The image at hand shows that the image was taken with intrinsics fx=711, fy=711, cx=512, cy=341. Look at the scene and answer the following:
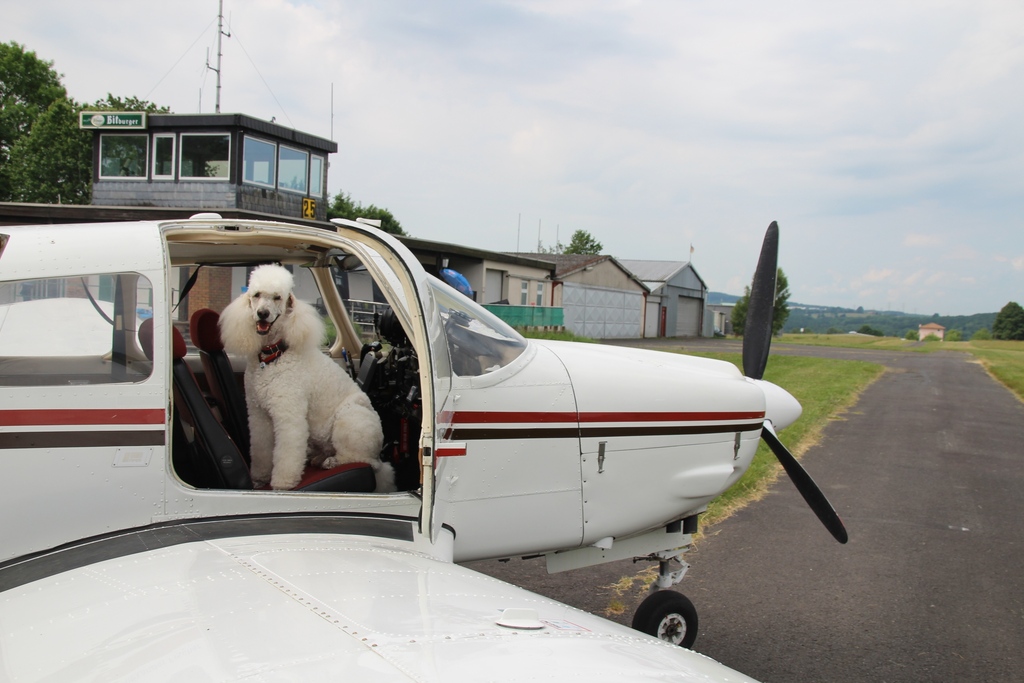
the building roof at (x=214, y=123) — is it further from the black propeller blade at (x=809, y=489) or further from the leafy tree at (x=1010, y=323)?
the leafy tree at (x=1010, y=323)

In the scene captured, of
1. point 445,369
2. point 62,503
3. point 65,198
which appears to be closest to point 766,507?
point 445,369

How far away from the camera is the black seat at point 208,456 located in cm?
308

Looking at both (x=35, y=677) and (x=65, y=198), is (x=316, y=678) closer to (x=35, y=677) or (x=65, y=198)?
(x=35, y=677)

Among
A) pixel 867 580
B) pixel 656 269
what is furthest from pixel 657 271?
pixel 867 580

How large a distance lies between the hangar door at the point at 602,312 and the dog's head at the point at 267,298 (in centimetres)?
3181

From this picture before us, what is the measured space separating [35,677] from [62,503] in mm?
849

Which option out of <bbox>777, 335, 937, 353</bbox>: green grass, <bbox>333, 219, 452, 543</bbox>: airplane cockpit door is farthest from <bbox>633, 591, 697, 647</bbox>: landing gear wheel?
<bbox>777, 335, 937, 353</bbox>: green grass

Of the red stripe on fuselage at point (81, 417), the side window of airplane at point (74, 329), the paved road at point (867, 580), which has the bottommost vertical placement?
the paved road at point (867, 580)

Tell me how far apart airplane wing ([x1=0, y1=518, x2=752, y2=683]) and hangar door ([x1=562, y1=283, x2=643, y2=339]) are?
107 ft

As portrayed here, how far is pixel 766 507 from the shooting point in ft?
24.0

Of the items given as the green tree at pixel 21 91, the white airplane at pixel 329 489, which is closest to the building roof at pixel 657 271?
the green tree at pixel 21 91

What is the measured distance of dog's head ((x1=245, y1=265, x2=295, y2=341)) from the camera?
3189 millimetres

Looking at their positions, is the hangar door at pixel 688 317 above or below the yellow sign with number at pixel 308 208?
below

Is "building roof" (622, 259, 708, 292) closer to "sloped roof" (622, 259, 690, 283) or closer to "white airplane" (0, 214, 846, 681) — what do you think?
"sloped roof" (622, 259, 690, 283)
